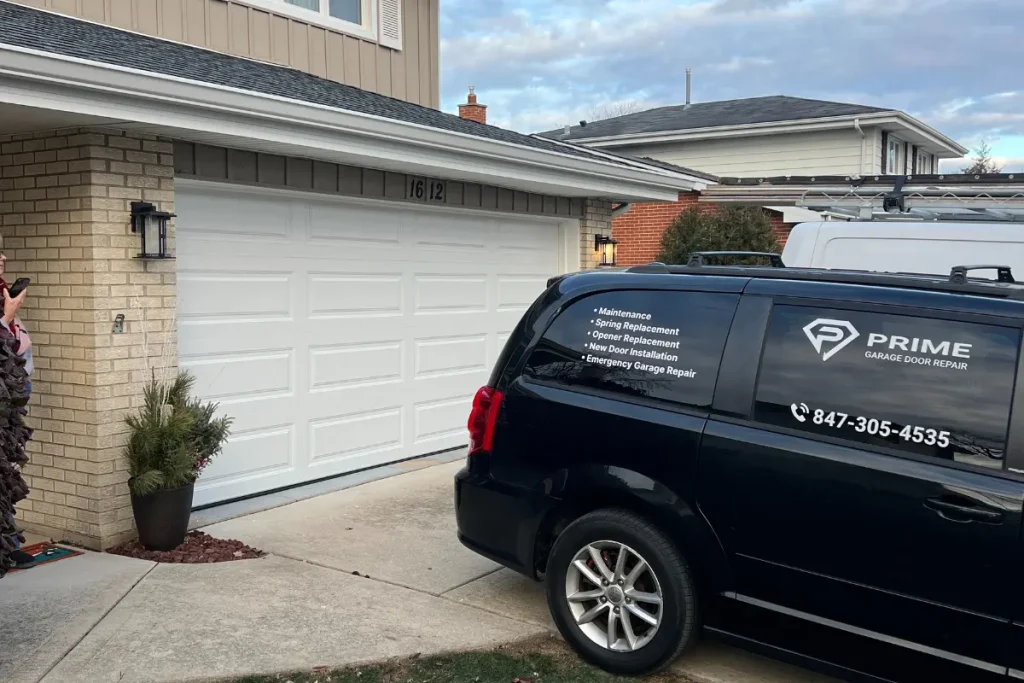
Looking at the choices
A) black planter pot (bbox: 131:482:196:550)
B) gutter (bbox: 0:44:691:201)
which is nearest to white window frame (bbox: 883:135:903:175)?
gutter (bbox: 0:44:691:201)

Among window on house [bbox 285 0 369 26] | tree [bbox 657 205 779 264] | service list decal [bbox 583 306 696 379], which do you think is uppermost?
window on house [bbox 285 0 369 26]

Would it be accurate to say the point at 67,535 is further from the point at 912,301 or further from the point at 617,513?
the point at 912,301

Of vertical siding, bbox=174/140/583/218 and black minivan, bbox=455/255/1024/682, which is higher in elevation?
vertical siding, bbox=174/140/583/218

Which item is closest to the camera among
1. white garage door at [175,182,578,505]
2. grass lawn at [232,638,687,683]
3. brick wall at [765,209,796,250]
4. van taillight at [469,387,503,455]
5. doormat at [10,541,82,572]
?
grass lawn at [232,638,687,683]

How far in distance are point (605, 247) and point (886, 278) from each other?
6.57 m

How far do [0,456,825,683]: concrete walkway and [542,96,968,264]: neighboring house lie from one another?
17274 mm

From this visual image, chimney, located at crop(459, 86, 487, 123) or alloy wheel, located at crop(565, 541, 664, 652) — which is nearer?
alloy wheel, located at crop(565, 541, 664, 652)

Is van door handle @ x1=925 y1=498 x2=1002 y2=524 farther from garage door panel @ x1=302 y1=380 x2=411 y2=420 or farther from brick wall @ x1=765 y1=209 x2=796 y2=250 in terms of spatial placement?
brick wall @ x1=765 y1=209 x2=796 y2=250

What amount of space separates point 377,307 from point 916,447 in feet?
17.4

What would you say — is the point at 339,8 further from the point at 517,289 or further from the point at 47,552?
the point at 47,552

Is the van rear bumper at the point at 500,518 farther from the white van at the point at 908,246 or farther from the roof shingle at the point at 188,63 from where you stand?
the white van at the point at 908,246

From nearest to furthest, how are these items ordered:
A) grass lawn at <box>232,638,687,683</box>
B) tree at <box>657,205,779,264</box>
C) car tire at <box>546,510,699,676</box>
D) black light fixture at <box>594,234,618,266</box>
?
car tire at <box>546,510,699,676</box> → grass lawn at <box>232,638,687,683</box> → black light fixture at <box>594,234,618,266</box> → tree at <box>657,205,779,264</box>

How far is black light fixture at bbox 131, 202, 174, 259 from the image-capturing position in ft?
18.9

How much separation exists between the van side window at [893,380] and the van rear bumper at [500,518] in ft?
3.97
